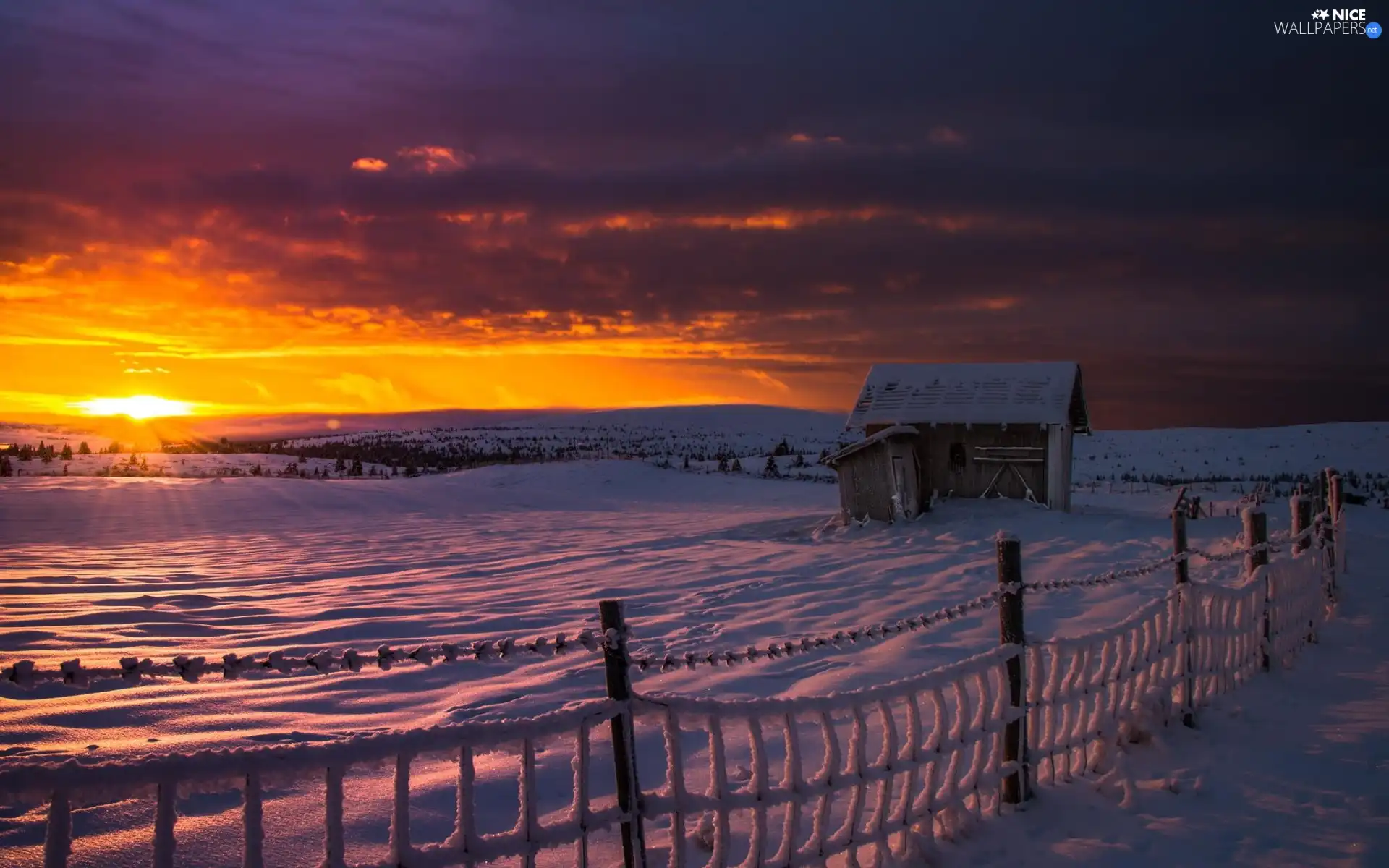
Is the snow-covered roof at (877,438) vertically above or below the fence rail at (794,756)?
above

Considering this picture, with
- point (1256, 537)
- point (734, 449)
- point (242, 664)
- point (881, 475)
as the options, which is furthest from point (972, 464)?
point (734, 449)

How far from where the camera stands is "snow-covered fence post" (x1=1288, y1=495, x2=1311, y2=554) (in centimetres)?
1204

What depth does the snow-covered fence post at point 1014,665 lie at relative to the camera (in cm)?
618

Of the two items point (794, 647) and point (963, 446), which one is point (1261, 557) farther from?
point (963, 446)

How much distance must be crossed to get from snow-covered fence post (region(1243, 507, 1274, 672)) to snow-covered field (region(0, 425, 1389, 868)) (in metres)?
0.35

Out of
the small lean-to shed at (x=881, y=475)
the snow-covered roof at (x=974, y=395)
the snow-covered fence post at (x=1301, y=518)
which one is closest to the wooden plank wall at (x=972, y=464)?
the snow-covered roof at (x=974, y=395)

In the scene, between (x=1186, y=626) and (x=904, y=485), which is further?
(x=904, y=485)

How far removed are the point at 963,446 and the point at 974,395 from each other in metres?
1.36

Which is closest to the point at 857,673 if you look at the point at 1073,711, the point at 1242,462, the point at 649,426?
the point at 1073,711

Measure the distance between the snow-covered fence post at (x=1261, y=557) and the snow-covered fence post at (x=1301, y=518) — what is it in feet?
9.04

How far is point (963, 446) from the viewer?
76.8 ft

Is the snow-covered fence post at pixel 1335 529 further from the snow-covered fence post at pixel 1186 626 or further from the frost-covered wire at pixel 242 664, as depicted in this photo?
the frost-covered wire at pixel 242 664

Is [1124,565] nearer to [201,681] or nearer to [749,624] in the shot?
[749,624]

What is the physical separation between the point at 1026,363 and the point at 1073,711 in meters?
19.3
